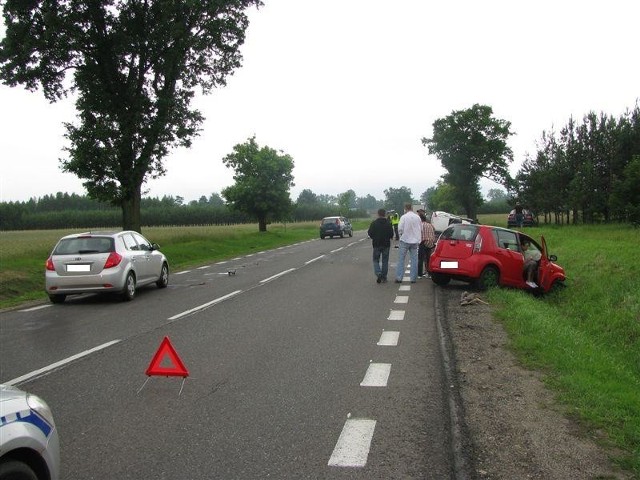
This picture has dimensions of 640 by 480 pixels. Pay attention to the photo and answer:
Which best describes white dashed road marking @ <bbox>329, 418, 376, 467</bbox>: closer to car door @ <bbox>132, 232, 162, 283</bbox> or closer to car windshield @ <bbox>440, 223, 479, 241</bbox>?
car windshield @ <bbox>440, 223, 479, 241</bbox>

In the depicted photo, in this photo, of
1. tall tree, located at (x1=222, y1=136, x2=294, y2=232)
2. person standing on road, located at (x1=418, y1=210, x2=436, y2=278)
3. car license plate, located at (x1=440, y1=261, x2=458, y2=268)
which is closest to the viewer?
car license plate, located at (x1=440, y1=261, x2=458, y2=268)

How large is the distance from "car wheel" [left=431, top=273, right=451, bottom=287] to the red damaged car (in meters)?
0.02

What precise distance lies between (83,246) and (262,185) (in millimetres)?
33843

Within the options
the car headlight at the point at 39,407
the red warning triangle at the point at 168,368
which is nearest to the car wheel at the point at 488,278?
the red warning triangle at the point at 168,368

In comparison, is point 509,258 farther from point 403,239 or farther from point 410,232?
point 403,239

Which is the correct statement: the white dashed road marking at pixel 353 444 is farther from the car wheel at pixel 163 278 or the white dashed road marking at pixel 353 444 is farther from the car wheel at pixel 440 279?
the car wheel at pixel 163 278

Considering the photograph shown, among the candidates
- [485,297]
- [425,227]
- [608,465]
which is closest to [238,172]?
[425,227]

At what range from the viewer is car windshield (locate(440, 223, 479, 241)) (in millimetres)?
12977

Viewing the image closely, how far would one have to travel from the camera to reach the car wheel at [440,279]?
13562 millimetres

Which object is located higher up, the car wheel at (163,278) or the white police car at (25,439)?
the white police car at (25,439)

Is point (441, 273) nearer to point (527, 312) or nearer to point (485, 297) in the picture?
point (485, 297)

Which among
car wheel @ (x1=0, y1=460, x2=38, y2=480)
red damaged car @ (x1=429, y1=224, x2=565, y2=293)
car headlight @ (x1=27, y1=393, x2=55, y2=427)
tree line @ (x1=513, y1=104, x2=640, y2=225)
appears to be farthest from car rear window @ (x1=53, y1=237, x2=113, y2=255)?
tree line @ (x1=513, y1=104, x2=640, y2=225)

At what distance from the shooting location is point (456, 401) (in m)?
5.16

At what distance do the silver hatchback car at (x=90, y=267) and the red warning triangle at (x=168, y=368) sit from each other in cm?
708
